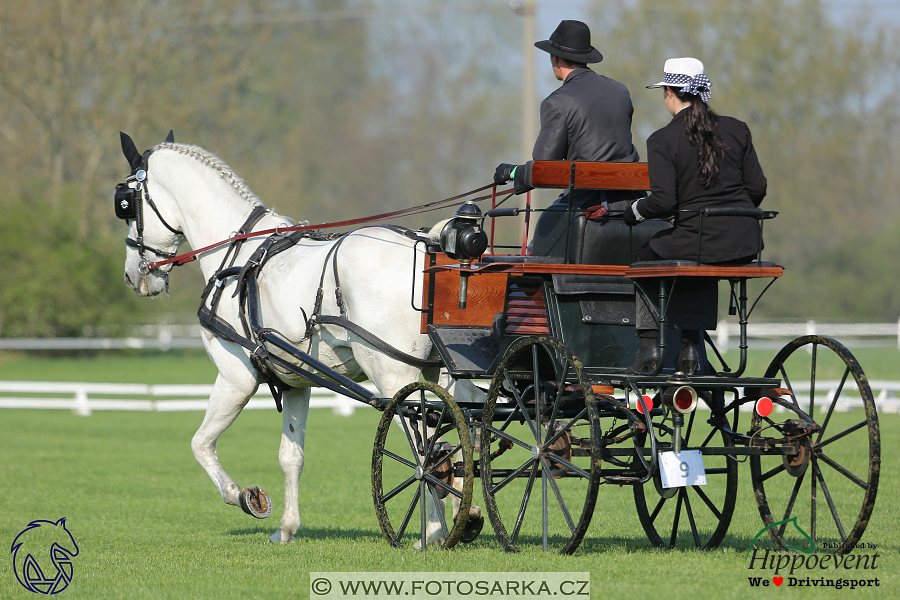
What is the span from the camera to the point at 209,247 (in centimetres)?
785

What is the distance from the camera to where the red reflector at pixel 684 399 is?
520 cm

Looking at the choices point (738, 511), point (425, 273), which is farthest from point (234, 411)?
point (738, 511)

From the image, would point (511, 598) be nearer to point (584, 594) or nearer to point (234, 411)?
point (584, 594)

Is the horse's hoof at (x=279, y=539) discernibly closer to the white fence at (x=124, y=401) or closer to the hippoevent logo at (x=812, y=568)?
Answer: the hippoevent logo at (x=812, y=568)

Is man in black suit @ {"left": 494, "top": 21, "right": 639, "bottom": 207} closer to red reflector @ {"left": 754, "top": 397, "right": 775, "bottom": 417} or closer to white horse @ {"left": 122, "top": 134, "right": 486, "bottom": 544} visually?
white horse @ {"left": 122, "top": 134, "right": 486, "bottom": 544}

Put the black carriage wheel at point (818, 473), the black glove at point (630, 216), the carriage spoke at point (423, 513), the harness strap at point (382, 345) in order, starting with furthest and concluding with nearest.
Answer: the harness strap at point (382, 345), the carriage spoke at point (423, 513), the black glove at point (630, 216), the black carriage wheel at point (818, 473)

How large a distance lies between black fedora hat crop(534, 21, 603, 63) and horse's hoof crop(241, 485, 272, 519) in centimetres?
334

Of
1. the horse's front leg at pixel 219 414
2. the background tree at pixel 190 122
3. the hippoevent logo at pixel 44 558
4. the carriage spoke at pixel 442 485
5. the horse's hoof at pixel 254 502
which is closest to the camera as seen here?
the hippoevent logo at pixel 44 558

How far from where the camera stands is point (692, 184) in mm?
5418

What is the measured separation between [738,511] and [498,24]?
35715mm

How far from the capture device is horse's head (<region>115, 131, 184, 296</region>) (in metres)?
8.26

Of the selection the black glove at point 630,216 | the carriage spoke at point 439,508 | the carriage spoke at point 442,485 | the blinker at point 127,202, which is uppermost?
the blinker at point 127,202

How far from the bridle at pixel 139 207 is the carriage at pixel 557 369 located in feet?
3.05

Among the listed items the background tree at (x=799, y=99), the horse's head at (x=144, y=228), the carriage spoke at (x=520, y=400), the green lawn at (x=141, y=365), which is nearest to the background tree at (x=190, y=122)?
the green lawn at (x=141, y=365)
